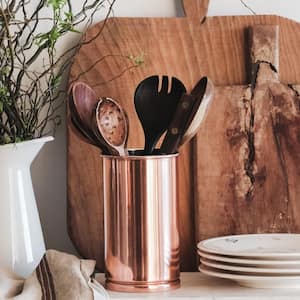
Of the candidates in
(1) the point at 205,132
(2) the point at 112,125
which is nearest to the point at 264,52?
(1) the point at 205,132

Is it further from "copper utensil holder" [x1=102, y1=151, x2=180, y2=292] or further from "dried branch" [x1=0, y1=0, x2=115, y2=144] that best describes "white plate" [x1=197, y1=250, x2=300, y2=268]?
"dried branch" [x1=0, y1=0, x2=115, y2=144]

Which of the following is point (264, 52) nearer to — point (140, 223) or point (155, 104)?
point (155, 104)

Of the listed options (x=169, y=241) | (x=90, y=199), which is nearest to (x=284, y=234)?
(x=169, y=241)

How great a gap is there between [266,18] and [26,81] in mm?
381

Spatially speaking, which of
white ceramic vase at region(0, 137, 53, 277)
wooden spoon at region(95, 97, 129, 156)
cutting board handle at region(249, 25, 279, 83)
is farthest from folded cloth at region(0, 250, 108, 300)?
cutting board handle at region(249, 25, 279, 83)

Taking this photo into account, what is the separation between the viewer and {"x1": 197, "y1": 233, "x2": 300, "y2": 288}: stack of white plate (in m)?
1.03

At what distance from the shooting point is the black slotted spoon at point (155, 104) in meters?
1.11

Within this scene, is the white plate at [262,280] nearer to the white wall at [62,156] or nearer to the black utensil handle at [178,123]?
the black utensil handle at [178,123]

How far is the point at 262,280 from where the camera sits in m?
1.03

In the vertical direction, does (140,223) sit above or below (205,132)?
below

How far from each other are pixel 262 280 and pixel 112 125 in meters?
0.29

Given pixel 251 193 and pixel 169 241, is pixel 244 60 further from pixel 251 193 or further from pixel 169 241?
pixel 169 241

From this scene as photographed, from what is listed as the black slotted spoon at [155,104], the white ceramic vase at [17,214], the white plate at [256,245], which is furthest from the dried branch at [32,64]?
the white plate at [256,245]

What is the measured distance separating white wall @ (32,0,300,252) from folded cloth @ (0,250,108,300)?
0.21 m
